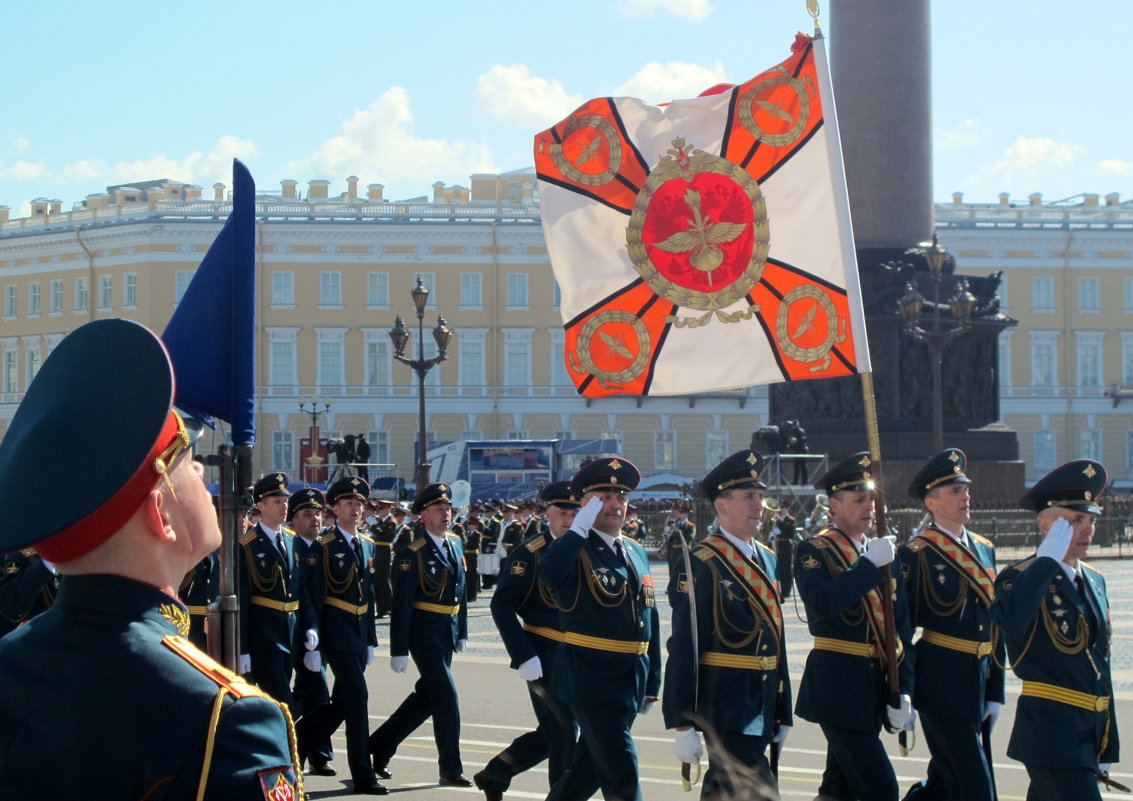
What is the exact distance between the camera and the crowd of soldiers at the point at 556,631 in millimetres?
1925

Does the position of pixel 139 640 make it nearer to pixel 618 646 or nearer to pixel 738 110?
pixel 618 646

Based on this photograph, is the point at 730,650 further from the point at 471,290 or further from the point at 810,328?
the point at 471,290

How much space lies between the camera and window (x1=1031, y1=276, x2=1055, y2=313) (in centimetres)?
5638

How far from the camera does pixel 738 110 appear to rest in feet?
22.7

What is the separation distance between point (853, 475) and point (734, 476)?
0.55 m

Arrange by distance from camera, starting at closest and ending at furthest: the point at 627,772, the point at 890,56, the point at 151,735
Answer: the point at 151,735 → the point at 627,772 → the point at 890,56

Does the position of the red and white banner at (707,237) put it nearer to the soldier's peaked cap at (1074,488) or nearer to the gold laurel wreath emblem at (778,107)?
the gold laurel wreath emblem at (778,107)

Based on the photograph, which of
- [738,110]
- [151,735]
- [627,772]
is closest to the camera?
[151,735]

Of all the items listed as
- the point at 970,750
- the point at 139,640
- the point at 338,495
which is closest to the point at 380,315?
the point at 338,495

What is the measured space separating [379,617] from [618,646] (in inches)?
509

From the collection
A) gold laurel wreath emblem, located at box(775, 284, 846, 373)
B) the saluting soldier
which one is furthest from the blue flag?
the saluting soldier

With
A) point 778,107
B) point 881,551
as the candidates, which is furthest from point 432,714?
point 778,107

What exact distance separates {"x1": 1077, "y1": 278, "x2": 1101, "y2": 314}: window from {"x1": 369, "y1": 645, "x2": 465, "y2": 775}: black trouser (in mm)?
52279

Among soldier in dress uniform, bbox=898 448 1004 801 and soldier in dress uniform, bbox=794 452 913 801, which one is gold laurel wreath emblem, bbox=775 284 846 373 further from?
soldier in dress uniform, bbox=898 448 1004 801
